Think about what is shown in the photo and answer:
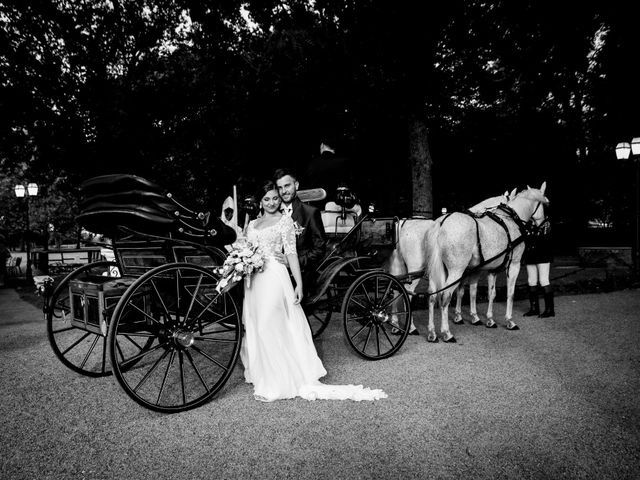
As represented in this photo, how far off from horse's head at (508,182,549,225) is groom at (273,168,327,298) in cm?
409

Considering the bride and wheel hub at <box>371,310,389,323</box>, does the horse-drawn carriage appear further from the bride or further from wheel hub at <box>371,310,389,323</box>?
wheel hub at <box>371,310,389,323</box>

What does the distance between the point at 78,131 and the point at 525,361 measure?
14.0m

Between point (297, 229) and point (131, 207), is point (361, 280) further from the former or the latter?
point (131, 207)

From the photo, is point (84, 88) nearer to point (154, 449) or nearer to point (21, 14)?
point (21, 14)

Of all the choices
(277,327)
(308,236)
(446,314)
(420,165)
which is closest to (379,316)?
(446,314)

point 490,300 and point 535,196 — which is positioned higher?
point 535,196

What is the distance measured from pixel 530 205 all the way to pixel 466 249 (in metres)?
2.01

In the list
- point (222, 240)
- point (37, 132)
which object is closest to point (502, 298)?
point (222, 240)

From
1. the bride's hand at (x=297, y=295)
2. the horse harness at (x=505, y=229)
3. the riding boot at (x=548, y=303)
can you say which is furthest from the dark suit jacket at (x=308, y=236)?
the riding boot at (x=548, y=303)

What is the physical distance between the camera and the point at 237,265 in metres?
3.84

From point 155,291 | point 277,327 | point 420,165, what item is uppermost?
point 420,165

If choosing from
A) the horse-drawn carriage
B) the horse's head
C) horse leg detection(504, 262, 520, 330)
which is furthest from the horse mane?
the horse-drawn carriage

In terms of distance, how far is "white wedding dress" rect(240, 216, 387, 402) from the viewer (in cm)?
385

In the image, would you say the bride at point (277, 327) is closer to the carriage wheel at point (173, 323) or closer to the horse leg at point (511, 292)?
the carriage wheel at point (173, 323)
